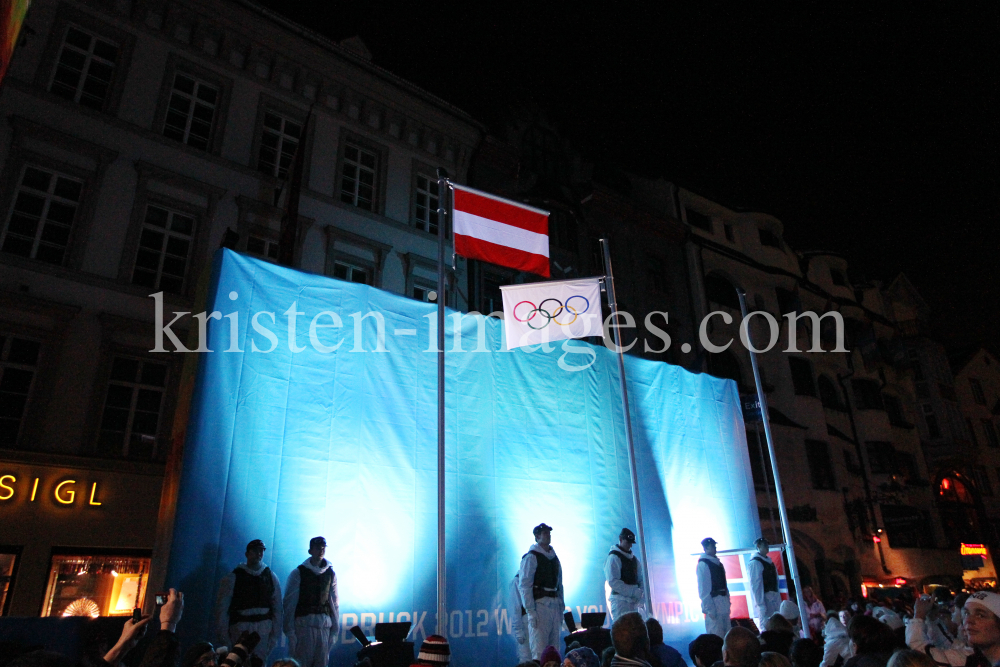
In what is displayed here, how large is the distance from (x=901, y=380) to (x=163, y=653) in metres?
37.2

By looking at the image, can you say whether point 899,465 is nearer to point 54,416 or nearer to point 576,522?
point 576,522

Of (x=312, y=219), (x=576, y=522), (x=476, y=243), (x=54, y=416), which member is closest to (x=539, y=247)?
(x=476, y=243)

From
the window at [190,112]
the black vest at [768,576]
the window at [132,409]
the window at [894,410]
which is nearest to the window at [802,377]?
the window at [894,410]

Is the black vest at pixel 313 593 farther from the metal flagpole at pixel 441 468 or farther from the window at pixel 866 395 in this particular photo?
the window at pixel 866 395

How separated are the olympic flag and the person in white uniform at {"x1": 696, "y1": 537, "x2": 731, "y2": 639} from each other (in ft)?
13.7

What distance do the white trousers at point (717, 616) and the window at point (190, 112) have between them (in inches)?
580

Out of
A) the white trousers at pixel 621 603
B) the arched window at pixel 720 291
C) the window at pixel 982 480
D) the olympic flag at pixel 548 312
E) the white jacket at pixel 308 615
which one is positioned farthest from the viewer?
the window at pixel 982 480

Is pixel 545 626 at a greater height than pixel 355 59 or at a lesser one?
lesser

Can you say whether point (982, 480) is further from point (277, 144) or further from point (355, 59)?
point (277, 144)

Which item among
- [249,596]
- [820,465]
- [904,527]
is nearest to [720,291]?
[820,465]

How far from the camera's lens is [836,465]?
85.6 feet

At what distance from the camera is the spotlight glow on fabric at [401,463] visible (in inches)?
316

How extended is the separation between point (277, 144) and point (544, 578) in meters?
13.2

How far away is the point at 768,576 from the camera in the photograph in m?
11.4
